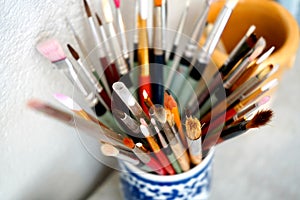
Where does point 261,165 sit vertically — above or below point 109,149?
below

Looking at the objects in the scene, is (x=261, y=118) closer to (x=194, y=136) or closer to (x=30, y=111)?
(x=194, y=136)

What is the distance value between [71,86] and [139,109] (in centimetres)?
8

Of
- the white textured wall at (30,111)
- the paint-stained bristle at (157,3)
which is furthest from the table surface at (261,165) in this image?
the paint-stained bristle at (157,3)

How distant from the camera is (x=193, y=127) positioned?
0.27 metres

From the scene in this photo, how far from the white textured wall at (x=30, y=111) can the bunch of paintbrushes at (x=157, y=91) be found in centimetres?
1

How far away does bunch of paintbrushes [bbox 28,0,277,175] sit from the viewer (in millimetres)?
291

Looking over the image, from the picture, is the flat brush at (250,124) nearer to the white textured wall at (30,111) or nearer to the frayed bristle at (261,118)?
the frayed bristle at (261,118)

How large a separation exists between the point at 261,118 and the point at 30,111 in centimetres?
16

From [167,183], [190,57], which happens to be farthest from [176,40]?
[167,183]

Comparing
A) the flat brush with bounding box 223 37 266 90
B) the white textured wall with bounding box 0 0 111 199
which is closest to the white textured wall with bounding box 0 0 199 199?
the white textured wall with bounding box 0 0 111 199

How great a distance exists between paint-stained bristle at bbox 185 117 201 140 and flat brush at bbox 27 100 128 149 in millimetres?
47

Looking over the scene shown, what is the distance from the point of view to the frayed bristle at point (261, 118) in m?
0.27

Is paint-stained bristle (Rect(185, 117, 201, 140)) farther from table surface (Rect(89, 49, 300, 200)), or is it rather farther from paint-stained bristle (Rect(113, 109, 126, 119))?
table surface (Rect(89, 49, 300, 200))

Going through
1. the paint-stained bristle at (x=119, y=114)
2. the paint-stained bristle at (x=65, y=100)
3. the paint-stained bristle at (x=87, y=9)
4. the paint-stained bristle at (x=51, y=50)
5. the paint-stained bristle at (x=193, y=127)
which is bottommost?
the paint-stained bristle at (x=193, y=127)
